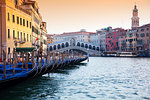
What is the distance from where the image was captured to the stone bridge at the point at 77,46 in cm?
6706

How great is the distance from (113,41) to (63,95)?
197 feet

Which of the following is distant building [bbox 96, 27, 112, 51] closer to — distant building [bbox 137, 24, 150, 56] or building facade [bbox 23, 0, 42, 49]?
distant building [bbox 137, 24, 150, 56]

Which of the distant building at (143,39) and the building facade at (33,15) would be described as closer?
the building facade at (33,15)

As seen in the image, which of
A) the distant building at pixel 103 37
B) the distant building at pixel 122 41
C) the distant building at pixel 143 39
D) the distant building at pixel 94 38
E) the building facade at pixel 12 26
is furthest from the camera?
the distant building at pixel 94 38

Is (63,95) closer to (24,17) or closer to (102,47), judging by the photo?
(24,17)

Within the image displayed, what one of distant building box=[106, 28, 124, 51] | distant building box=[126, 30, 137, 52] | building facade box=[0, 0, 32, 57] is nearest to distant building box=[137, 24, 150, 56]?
distant building box=[126, 30, 137, 52]

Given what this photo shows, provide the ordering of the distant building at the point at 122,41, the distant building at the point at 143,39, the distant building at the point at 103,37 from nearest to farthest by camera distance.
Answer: the distant building at the point at 143,39, the distant building at the point at 122,41, the distant building at the point at 103,37

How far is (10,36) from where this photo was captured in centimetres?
1691

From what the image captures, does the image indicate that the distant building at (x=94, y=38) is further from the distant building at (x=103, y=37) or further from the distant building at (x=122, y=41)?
the distant building at (x=122, y=41)

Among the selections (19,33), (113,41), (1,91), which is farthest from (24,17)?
(113,41)

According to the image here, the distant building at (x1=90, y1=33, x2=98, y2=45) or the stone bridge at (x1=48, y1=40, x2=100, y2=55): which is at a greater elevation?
the distant building at (x1=90, y1=33, x2=98, y2=45)

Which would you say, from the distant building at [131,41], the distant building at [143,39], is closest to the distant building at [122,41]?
the distant building at [131,41]

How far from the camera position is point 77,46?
219 feet

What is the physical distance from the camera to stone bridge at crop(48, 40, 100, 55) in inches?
2640
